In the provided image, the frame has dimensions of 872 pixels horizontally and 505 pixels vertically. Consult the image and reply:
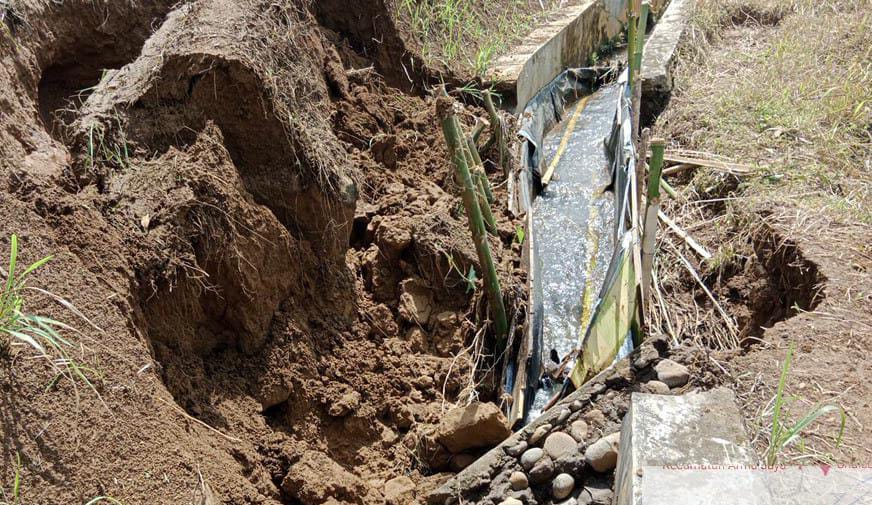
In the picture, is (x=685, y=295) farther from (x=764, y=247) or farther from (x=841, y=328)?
(x=841, y=328)

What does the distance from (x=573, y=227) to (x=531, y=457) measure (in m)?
2.72

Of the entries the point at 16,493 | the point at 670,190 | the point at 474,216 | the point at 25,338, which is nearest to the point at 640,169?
the point at 670,190

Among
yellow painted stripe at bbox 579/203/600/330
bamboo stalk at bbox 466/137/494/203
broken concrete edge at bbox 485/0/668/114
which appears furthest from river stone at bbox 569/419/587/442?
broken concrete edge at bbox 485/0/668/114

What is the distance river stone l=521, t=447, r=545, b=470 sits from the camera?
9.29ft

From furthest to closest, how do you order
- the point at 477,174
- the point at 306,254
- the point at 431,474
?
the point at 477,174 → the point at 306,254 → the point at 431,474

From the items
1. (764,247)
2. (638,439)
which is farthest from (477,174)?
(638,439)

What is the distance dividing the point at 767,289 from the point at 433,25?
330cm

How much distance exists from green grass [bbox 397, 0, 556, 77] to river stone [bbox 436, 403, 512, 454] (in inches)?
123

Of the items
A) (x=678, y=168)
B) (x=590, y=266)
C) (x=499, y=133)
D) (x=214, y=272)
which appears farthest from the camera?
(x=678, y=168)

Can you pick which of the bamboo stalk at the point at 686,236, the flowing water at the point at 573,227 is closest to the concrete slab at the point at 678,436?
the flowing water at the point at 573,227

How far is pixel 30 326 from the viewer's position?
207cm

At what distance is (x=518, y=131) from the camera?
550 centimetres

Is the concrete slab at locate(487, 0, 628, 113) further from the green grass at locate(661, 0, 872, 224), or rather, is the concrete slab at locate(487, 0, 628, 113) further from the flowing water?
the green grass at locate(661, 0, 872, 224)

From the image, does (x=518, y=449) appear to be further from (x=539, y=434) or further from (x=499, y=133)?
(x=499, y=133)
